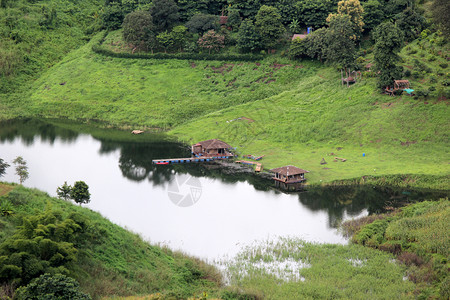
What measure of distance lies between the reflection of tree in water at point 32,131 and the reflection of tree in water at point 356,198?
1432 inches

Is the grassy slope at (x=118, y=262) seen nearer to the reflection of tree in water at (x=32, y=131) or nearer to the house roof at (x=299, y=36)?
the reflection of tree in water at (x=32, y=131)

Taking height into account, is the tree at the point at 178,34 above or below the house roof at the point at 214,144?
above

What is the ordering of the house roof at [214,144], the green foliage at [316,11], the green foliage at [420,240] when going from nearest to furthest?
1. the green foliage at [420,240]
2. the house roof at [214,144]
3. the green foliage at [316,11]

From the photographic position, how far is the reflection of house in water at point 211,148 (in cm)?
6299

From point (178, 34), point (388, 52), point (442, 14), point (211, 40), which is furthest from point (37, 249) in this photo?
point (178, 34)

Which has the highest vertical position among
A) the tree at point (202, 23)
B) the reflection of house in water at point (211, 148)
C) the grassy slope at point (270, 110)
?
the tree at point (202, 23)

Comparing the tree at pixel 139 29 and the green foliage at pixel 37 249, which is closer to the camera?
the green foliage at pixel 37 249

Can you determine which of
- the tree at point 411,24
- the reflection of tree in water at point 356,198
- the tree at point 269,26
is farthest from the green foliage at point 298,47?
the reflection of tree in water at point 356,198

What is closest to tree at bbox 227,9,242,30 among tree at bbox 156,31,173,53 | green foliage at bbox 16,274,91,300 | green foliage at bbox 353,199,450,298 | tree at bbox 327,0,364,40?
tree at bbox 156,31,173,53

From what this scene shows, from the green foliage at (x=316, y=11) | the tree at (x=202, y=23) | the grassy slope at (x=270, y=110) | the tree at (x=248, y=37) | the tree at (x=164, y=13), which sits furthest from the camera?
the tree at (x=164, y=13)

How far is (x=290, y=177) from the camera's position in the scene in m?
54.9

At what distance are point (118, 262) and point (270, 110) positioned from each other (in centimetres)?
4534

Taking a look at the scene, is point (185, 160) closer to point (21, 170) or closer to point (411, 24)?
point (21, 170)

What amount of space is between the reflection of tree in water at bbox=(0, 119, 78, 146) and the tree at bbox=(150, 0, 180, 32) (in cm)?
2862
